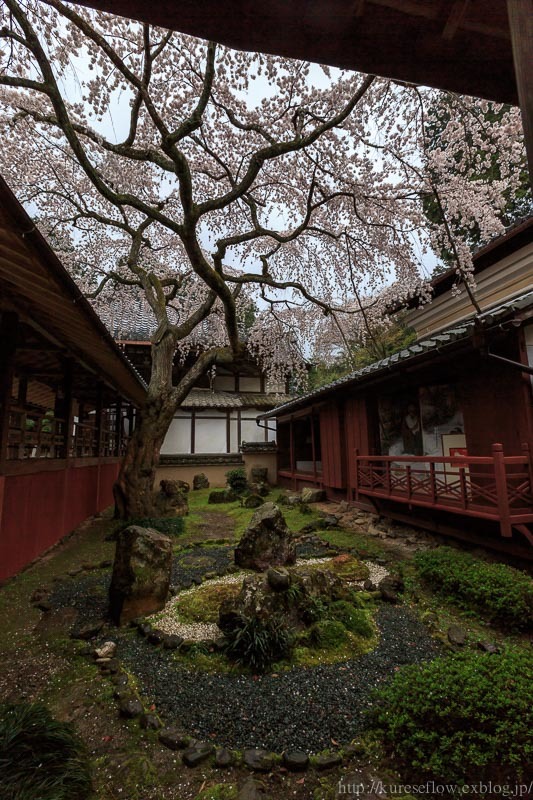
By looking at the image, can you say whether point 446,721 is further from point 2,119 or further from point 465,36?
point 2,119

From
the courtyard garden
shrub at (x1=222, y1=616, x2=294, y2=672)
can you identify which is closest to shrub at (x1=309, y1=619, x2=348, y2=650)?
the courtyard garden

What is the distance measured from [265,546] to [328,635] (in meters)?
2.13

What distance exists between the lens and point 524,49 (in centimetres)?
101

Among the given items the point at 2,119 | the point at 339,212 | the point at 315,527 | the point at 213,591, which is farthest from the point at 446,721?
the point at 2,119

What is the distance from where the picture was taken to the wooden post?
4.70m

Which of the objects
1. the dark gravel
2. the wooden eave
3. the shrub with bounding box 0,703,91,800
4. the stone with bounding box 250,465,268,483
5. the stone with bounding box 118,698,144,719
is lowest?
the dark gravel

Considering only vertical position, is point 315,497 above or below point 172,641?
above

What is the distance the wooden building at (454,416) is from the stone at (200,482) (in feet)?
18.6

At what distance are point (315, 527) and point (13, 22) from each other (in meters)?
9.79

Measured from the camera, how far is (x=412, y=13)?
1.26 metres

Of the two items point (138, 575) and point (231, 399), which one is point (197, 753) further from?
point (231, 399)

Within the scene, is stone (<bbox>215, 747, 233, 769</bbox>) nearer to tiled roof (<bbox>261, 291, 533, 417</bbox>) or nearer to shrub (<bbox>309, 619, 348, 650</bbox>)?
shrub (<bbox>309, 619, 348, 650</bbox>)

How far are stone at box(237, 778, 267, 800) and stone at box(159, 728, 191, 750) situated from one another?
507 mm

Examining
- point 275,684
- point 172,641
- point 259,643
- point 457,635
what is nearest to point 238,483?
point 172,641
